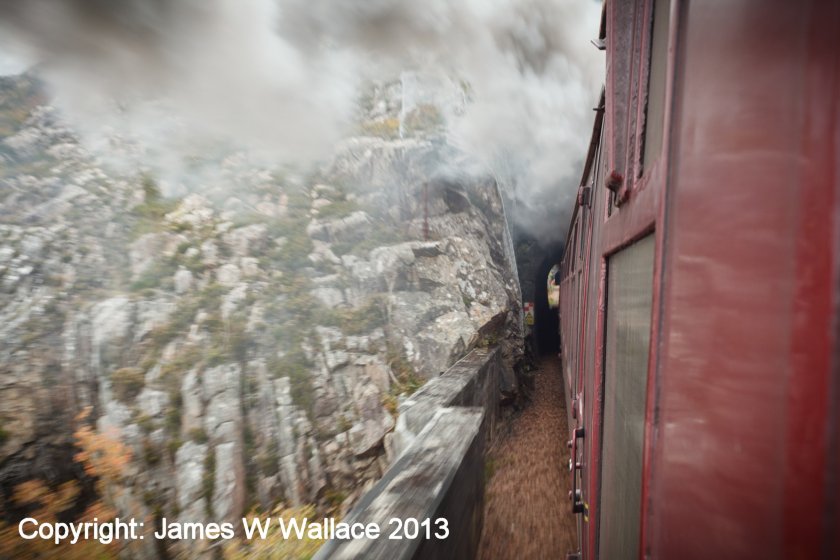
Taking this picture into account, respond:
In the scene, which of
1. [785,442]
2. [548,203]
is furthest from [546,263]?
[785,442]

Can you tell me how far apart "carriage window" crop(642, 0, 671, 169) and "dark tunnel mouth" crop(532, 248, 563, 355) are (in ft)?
47.1

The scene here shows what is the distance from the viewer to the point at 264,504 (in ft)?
25.5

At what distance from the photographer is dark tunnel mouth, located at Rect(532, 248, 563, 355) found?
50.8 ft

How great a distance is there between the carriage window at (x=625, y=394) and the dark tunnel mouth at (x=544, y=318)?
13.7 meters

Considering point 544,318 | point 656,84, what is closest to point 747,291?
point 656,84

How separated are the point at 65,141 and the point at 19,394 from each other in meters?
12.5

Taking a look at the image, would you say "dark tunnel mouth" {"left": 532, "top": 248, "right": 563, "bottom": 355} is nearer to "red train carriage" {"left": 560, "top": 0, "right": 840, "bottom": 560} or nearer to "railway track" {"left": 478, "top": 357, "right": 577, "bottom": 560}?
"railway track" {"left": 478, "top": 357, "right": 577, "bottom": 560}

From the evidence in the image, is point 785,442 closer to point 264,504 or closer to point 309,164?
point 264,504

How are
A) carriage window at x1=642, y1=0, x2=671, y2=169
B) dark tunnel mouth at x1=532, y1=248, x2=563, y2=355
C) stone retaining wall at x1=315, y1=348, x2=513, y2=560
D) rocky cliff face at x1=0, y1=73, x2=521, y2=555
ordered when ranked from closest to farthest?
carriage window at x1=642, y1=0, x2=671, y2=169
stone retaining wall at x1=315, y1=348, x2=513, y2=560
rocky cliff face at x1=0, y1=73, x2=521, y2=555
dark tunnel mouth at x1=532, y1=248, x2=563, y2=355

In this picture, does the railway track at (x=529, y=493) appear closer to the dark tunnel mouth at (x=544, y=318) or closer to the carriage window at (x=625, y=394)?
the carriage window at (x=625, y=394)

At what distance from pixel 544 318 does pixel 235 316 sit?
13261mm

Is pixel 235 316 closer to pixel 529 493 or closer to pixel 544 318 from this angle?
pixel 529 493

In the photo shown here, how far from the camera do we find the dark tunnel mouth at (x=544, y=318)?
15484 mm

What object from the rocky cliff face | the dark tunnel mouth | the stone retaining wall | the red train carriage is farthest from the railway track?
the dark tunnel mouth
